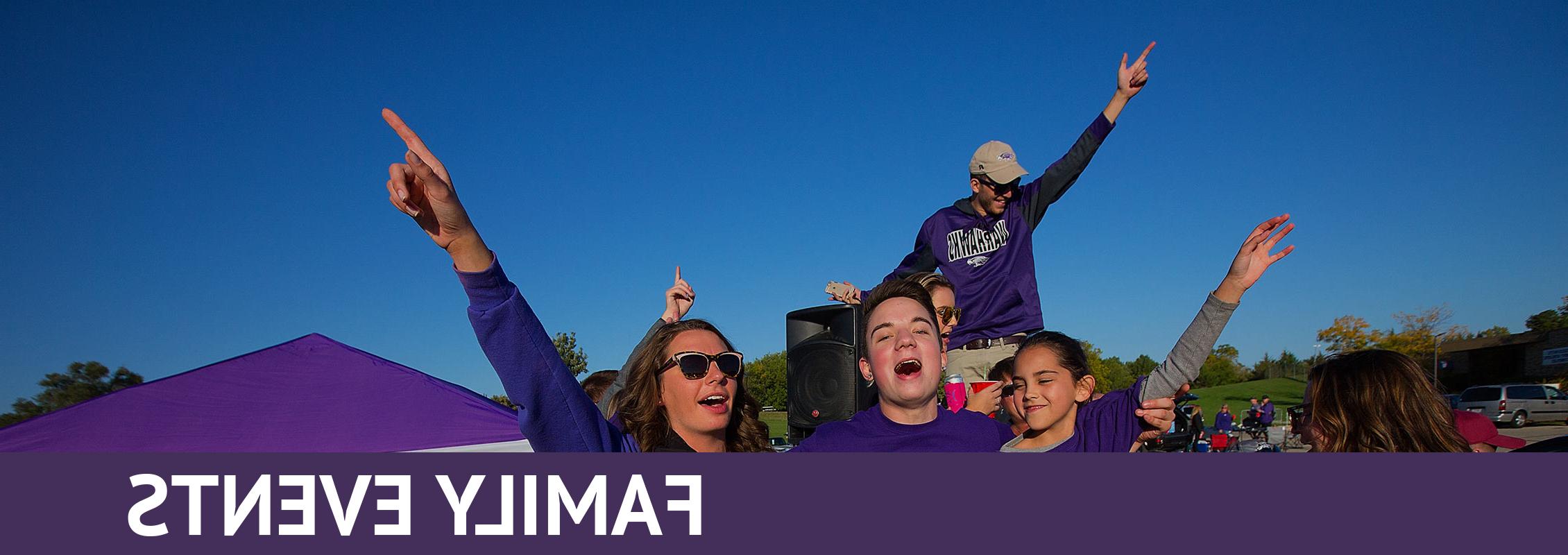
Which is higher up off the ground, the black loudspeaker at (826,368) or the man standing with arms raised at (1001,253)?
the man standing with arms raised at (1001,253)

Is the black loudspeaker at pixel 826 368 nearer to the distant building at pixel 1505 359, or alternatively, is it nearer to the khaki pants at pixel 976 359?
the khaki pants at pixel 976 359

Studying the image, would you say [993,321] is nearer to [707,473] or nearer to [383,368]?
[707,473]

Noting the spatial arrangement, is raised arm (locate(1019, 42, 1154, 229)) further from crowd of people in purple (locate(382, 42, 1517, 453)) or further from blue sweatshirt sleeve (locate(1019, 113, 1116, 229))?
crowd of people in purple (locate(382, 42, 1517, 453))

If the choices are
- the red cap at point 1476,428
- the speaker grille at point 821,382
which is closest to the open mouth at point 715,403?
the speaker grille at point 821,382

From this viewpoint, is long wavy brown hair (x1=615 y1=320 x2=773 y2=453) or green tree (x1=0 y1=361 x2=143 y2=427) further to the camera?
green tree (x1=0 y1=361 x2=143 y2=427)

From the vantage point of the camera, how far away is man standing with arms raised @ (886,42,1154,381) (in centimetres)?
434

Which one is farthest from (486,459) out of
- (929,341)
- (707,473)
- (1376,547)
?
(1376,547)

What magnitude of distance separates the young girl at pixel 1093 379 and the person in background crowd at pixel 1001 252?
1010 mm

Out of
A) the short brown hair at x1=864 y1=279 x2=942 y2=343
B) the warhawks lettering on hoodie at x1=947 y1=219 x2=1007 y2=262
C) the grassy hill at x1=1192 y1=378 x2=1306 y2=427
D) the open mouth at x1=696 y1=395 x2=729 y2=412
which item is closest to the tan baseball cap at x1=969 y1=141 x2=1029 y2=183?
the warhawks lettering on hoodie at x1=947 y1=219 x2=1007 y2=262

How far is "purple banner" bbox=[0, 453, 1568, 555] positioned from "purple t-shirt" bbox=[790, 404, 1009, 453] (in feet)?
1.84

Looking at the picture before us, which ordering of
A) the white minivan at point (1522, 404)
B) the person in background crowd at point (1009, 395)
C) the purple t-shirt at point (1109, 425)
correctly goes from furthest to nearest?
the white minivan at point (1522, 404), the person in background crowd at point (1009, 395), the purple t-shirt at point (1109, 425)

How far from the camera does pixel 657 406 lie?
2.93 metres

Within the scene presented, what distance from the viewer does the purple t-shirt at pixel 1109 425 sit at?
2.70 meters

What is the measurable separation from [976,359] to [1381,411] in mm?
2093
